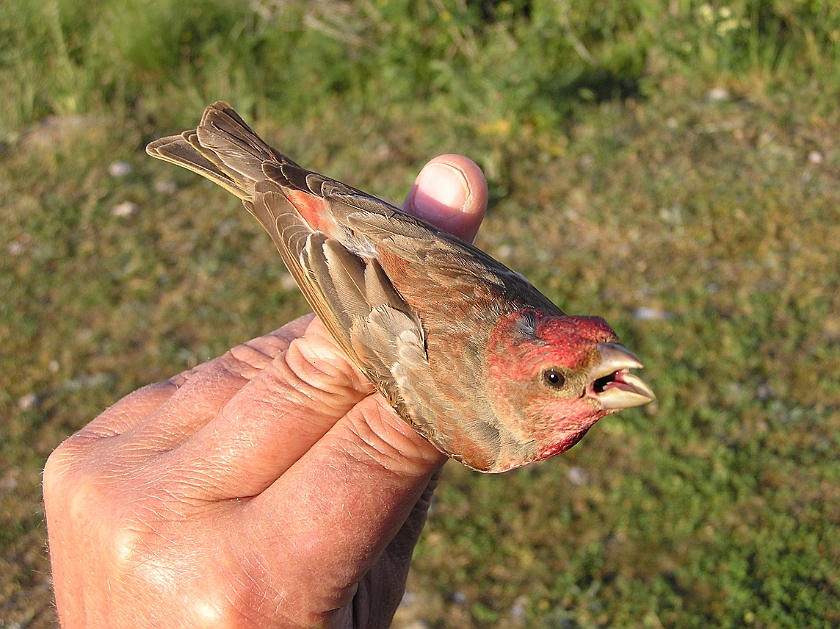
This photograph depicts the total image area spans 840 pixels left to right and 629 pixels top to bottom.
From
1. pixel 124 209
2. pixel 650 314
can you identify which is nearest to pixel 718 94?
pixel 650 314

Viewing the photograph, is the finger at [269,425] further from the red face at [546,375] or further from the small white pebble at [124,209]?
the small white pebble at [124,209]

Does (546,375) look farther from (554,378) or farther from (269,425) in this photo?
(269,425)

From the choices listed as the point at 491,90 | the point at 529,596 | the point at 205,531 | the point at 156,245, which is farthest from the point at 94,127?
the point at 205,531

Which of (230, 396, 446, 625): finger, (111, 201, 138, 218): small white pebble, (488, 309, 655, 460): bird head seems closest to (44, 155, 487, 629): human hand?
(230, 396, 446, 625): finger

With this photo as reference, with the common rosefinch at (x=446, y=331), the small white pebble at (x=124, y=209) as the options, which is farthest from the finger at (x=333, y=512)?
the small white pebble at (x=124, y=209)

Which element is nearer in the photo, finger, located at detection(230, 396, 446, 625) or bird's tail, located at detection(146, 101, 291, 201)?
finger, located at detection(230, 396, 446, 625)

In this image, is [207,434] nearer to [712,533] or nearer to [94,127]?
[712,533]

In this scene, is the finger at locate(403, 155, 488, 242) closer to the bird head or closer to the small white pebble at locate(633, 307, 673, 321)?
the bird head
